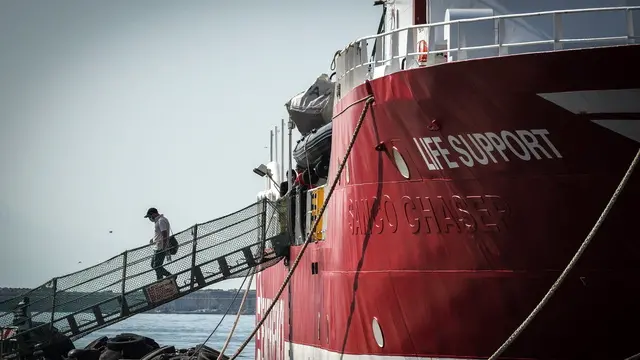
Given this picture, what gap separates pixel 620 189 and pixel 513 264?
1.60 meters

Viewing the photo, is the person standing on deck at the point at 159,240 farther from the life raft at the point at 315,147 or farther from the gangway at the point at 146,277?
the life raft at the point at 315,147

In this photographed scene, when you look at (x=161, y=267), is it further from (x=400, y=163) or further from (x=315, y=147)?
(x=400, y=163)

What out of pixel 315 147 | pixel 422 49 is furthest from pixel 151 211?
pixel 422 49

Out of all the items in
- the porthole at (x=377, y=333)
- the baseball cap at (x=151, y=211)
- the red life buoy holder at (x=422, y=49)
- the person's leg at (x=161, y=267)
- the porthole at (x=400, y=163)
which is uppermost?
the red life buoy holder at (x=422, y=49)

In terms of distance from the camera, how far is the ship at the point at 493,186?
11898mm

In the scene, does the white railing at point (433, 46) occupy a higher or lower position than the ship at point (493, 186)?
higher

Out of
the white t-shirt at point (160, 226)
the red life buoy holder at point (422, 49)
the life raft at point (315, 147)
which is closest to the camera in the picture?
the red life buoy holder at point (422, 49)

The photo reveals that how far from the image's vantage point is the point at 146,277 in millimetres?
20688

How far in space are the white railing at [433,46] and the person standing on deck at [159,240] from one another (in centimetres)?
617

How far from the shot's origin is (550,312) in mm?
12055

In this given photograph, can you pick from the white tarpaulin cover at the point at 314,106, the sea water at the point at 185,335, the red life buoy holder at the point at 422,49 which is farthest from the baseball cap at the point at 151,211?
the sea water at the point at 185,335

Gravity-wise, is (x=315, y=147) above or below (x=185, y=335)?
above

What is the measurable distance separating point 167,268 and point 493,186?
964cm

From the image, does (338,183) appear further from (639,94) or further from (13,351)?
(13,351)
